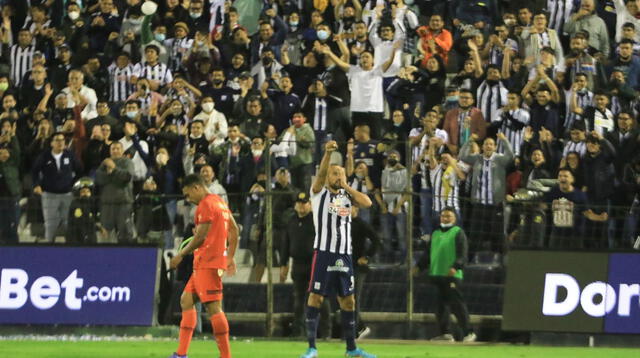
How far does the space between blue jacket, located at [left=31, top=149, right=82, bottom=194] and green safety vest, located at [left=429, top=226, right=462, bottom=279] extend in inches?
251

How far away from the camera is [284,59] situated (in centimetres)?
2517

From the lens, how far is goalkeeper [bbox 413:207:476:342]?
19484 millimetres

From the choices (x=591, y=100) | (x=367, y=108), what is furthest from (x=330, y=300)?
(x=591, y=100)

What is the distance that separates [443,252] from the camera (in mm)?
19656

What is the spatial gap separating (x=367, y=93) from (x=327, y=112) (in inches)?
29.9

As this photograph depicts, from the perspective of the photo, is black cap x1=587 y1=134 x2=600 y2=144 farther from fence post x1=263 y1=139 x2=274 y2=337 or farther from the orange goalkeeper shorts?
the orange goalkeeper shorts

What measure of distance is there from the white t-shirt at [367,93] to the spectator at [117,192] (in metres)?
3.96

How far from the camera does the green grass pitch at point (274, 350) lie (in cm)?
1691

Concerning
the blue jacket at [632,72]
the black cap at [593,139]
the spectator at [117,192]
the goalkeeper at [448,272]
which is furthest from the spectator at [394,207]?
the blue jacket at [632,72]

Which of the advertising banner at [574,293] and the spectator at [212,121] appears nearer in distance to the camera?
the advertising banner at [574,293]

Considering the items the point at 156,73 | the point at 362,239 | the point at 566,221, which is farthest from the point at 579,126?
the point at 156,73

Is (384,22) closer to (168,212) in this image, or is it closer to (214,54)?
(214,54)

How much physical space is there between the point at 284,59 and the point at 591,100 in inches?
222

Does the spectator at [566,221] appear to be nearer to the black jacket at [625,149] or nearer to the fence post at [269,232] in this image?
the black jacket at [625,149]
